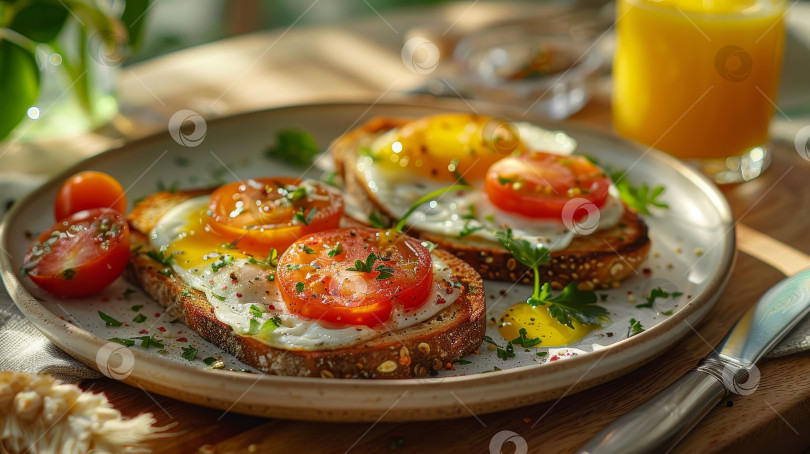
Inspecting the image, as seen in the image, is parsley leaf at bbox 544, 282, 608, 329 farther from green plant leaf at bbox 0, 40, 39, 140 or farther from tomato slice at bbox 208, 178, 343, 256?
green plant leaf at bbox 0, 40, 39, 140

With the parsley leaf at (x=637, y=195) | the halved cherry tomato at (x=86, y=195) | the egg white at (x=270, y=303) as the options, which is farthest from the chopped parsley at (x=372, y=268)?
the parsley leaf at (x=637, y=195)

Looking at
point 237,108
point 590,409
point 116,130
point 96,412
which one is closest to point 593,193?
point 590,409

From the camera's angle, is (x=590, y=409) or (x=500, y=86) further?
(x=500, y=86)

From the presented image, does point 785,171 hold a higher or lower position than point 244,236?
higher

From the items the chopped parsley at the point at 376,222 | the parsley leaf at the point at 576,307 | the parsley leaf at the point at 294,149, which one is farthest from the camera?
the parsley leaf at the point at 294,149

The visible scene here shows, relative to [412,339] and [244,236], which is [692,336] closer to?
[412,339]

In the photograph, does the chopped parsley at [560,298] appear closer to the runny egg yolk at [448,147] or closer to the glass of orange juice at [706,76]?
the runny egg yolk at [448,147]

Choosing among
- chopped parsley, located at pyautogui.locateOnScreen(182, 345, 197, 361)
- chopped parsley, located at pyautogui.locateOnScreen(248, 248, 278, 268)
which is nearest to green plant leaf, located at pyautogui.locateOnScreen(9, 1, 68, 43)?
chopped parsley, located at pyautogui.locateOnScreen(248, 248, 278, 268)
